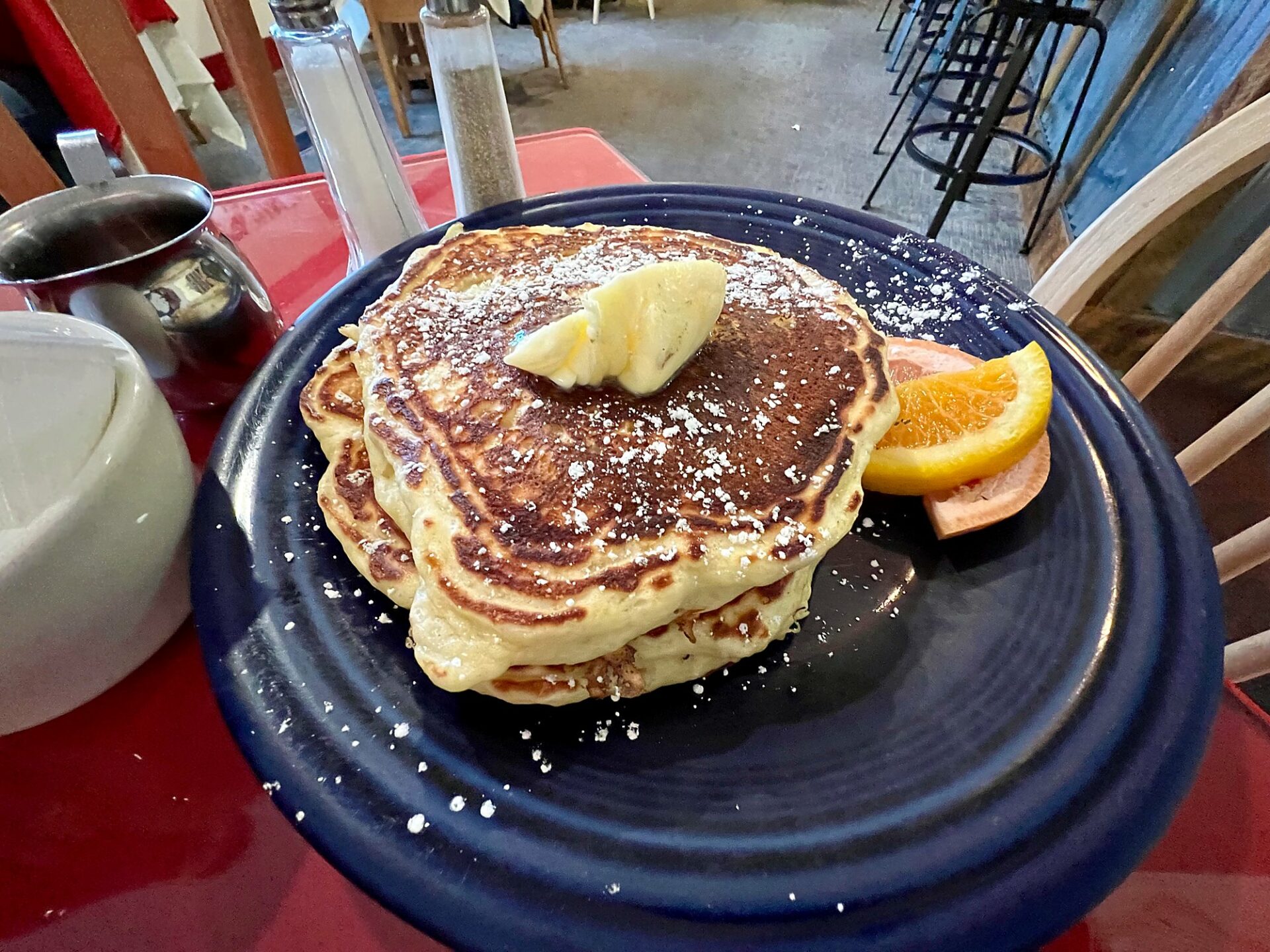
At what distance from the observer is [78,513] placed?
541 millimetres

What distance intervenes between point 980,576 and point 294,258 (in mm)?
1250

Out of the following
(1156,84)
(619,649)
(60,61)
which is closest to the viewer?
(619,649)

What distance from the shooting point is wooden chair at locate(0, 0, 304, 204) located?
1.43m

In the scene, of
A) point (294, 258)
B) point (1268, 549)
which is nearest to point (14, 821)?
point (294, 258)

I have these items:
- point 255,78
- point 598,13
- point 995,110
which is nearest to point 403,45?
point 598,13

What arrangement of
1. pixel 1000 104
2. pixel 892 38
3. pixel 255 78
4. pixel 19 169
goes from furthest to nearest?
pixel 892 38
pixel 1000 104
pixel 255 78
pixel 19 169

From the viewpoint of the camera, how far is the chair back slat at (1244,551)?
889mm

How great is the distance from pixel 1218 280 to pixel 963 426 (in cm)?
53

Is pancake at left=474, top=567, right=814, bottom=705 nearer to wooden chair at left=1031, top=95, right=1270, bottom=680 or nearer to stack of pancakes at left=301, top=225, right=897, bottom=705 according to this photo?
stack of pancakes at left=301, top=225, right=897, bottom=705

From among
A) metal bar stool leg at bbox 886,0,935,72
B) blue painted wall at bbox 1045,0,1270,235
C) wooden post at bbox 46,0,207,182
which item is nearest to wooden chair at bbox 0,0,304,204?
wooden post at bbox 46,0,207,182

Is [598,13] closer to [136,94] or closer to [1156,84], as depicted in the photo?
[1156,84]

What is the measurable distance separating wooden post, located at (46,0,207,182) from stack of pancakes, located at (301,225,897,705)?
3.77 feet

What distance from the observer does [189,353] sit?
2.81 ft

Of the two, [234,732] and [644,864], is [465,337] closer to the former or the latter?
[234,732]
